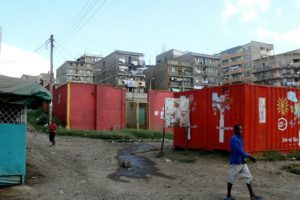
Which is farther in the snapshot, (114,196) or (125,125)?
(125,125)

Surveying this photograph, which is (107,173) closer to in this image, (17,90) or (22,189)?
(22,189)

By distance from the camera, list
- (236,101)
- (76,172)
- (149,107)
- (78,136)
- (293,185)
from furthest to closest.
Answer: (149,107), (78,136), (236,101), (76,172), (293,185)

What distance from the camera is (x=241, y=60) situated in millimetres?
104625

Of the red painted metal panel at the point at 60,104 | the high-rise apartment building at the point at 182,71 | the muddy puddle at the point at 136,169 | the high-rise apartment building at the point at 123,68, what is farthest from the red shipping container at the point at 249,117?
the high-rise apartment building at the point at 182,71

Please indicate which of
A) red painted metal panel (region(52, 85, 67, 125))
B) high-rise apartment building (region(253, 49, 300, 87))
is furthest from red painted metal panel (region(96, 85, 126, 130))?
high-rise apartment building (region(253, 49, 300, 87))

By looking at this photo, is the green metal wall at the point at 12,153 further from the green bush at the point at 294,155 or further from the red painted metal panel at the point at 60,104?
the red painted metal panel at the point at 60,104

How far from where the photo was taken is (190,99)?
635 inches

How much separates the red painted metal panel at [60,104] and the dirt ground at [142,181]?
15.8 metres

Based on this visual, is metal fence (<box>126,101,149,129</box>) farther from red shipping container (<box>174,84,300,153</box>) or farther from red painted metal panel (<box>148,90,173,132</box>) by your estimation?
red shipping container (<box>174,84,300,153</box>)

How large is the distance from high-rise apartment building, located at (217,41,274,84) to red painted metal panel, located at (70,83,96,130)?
7476cm

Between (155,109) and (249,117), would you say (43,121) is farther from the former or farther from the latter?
(249,117)

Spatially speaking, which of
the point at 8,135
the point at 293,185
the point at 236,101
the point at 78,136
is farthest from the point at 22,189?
the point at 78,136

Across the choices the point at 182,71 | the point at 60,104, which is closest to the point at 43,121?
the point at 60,104

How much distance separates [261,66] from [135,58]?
31767 millimetres
